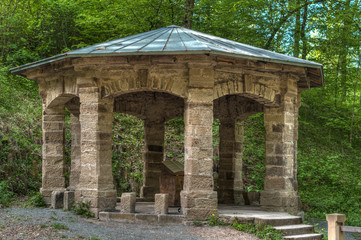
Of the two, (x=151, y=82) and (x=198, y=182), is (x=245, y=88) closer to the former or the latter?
(x=151, y=82)

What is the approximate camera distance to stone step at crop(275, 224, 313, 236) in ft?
27.9

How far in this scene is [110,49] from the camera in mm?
8945

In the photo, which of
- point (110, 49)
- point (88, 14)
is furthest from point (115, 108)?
point (88, 14)

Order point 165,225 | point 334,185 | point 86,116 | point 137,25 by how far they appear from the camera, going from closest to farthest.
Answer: point 165,225 → point 86,116 → point 334,185 → point 137,25

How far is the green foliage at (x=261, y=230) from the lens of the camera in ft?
26.7

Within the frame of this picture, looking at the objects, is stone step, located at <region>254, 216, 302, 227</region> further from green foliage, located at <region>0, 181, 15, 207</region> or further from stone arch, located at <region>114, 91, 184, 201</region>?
green foliage, located at <region>0, 181, 15, 207</region>

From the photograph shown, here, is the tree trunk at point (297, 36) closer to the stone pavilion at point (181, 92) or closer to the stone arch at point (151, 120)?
the stone arch at point (151, 120)

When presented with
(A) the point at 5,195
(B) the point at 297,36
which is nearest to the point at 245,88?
(A) the point at 5,195

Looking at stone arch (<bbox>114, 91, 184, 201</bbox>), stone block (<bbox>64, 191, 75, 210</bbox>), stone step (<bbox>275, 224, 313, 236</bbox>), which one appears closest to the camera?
stone step (<bbox>275, 224, 313, 236</bbox>)

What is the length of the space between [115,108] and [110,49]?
4039 millimetres

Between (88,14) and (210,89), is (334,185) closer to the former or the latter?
(210,89)

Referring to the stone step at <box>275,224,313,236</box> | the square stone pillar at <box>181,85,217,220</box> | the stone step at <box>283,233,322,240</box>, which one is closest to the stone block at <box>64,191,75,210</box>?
the square stone pillar at <box>181,85,217,220</box>

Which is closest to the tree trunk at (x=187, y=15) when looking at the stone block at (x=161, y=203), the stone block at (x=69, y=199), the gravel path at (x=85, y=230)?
the stone block at (x=69, y=199)

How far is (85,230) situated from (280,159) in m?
4.66
